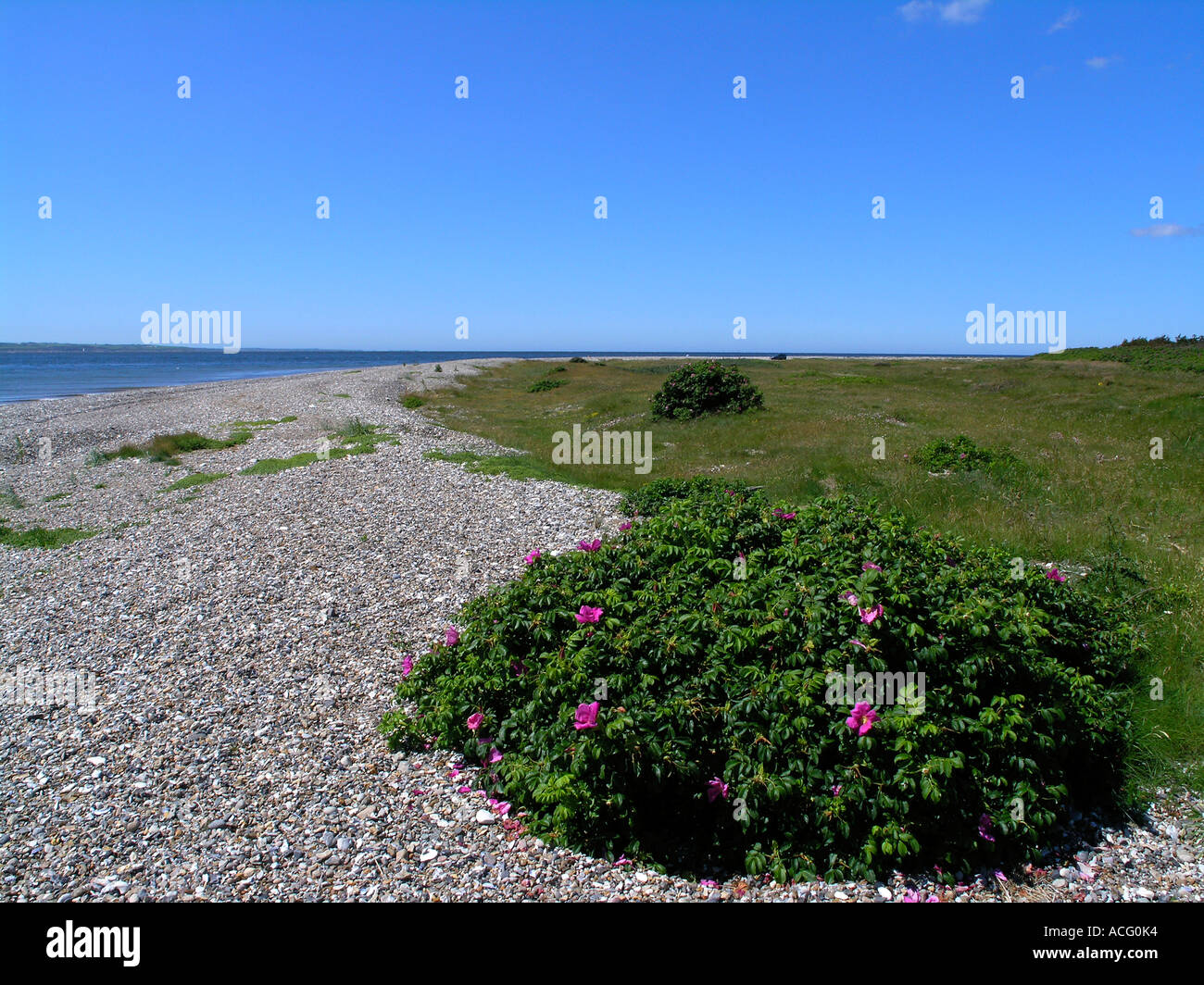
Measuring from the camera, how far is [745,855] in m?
4.84

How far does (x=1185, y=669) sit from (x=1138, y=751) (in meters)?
1.80

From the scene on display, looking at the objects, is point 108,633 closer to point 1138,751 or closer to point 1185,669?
point 1138,751

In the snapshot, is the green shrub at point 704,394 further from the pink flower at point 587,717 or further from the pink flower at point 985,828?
the pink flower at point 985,828

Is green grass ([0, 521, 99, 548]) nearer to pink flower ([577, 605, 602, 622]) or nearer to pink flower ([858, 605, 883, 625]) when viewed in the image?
pink flower ([577, 605, 602, 622])

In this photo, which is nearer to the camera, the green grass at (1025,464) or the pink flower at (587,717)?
the pink flower at (587,717)

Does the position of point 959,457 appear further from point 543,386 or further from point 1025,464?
point 543,386

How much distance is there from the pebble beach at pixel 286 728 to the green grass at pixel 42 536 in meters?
0.30

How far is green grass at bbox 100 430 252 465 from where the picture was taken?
23.7 metres

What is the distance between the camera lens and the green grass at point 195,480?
19.1 m

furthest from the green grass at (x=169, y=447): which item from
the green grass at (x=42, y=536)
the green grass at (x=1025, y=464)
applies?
the green grass at (x=1025, y=464)

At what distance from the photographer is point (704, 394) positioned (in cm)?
3016

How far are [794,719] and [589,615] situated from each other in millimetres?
2092

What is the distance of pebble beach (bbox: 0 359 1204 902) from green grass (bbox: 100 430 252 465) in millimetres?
5704
